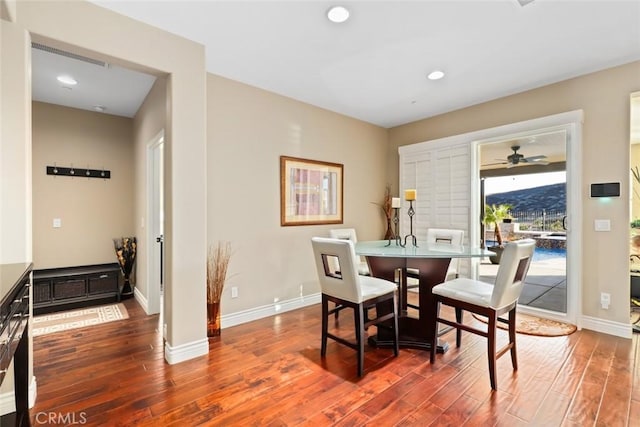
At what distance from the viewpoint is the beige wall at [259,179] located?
3170 mm

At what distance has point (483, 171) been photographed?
25.7 feet

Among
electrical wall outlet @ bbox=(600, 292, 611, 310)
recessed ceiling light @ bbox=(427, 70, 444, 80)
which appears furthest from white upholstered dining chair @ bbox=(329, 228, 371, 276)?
electrical wall outlet @ bbox=(600, 292, 611, 310)

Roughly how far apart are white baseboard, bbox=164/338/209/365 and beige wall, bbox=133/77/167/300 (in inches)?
60.0

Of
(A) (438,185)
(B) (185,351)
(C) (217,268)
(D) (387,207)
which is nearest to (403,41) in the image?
(A) (438,185)

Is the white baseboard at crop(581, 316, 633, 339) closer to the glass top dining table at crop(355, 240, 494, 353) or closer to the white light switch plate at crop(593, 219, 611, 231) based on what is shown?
the white light switch plate at crop(593, 219, 611, 231)

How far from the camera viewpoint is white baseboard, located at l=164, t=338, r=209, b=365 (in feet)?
7.97

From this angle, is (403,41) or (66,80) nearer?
(403,41)

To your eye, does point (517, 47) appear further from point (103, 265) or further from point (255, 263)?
point (103, 265)

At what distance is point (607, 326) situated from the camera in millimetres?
3010

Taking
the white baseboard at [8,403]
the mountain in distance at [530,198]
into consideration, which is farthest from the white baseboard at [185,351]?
the mountain in distance at [530,198]

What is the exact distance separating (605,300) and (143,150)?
5.61 m

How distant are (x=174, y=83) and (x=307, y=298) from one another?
288 cm

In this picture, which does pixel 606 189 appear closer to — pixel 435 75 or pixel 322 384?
pixel 435 75

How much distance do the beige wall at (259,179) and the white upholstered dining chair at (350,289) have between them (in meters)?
1.18
